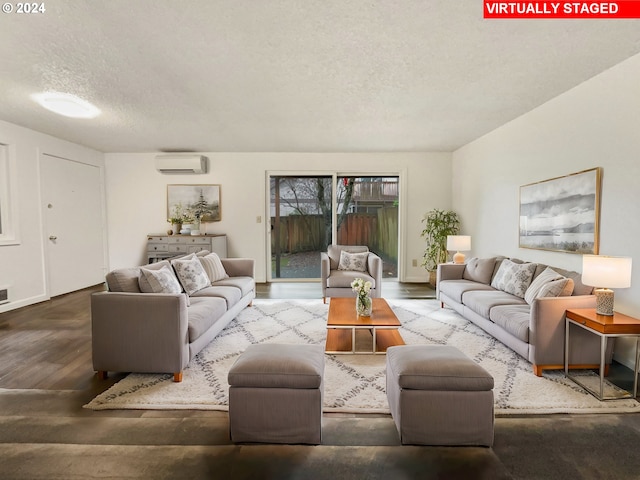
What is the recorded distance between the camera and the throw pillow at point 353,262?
207 inches

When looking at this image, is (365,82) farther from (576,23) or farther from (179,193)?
(179,193)

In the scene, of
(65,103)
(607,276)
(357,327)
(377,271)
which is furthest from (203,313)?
(607,276)

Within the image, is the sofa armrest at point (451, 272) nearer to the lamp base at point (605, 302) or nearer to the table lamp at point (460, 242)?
the table lamp at point (460, 242)

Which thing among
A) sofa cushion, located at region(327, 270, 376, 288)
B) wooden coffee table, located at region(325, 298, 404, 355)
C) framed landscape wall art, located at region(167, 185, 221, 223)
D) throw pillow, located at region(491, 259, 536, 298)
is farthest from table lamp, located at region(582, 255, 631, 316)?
framed landscape wall art, located at region(167, 185, 221, 223)

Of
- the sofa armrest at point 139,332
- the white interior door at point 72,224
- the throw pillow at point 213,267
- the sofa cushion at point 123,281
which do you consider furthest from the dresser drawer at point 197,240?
the sofa armrest at point 139,332

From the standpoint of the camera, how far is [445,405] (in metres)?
1.81

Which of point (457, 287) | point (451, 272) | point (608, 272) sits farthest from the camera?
point (451, 272)

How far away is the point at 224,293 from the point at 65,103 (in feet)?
9.31

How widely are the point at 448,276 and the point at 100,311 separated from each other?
4.22m

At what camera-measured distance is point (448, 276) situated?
15.6 feet

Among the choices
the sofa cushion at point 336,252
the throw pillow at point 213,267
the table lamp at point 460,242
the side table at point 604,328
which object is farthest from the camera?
the sofa cushion at point 336,252

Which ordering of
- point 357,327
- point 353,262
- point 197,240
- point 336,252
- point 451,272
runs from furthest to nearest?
1. point 197,240
2. point 336,252
3. point 353,262
4. point 451,272
5. point 357,327

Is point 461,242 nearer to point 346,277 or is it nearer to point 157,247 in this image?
point 346,277

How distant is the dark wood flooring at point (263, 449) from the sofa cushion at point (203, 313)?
69 centimetres
